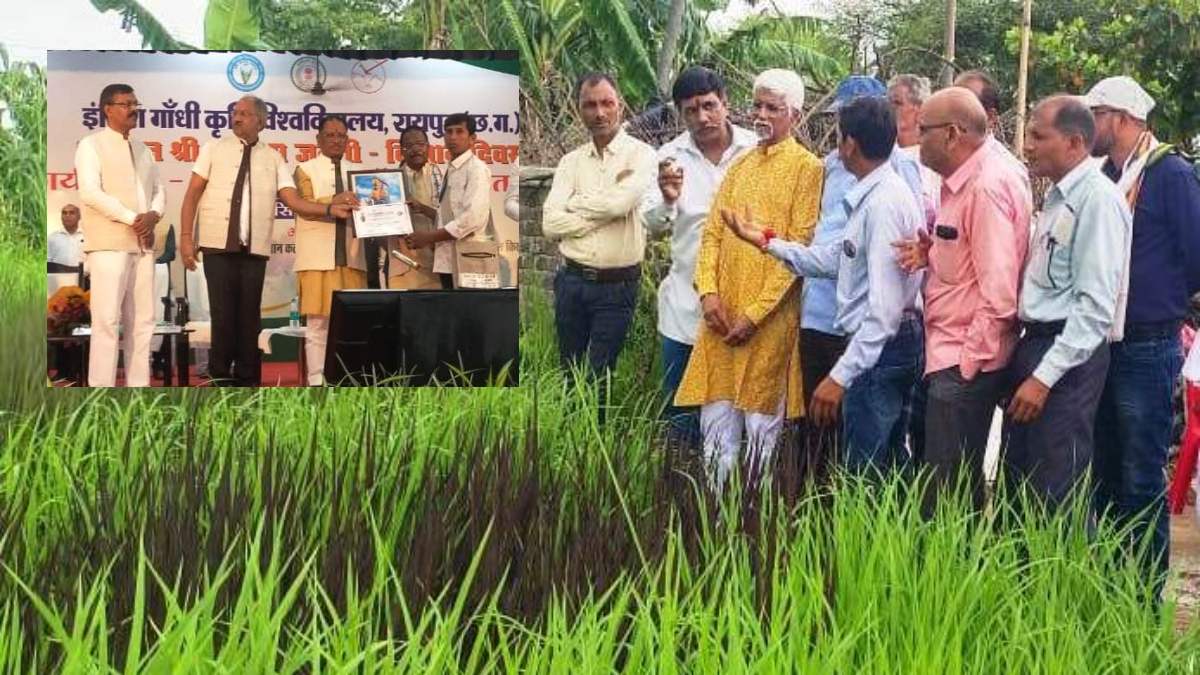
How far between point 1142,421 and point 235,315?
257 cm

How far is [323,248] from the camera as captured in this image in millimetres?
5395

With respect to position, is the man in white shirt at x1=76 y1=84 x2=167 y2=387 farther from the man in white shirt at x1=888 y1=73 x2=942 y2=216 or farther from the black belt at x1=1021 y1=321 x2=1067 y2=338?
the black belt at x1=1021 y1=321 x2=1067 y2=338

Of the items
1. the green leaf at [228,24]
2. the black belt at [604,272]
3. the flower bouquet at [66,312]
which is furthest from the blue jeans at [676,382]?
the green leaf at [228,24]

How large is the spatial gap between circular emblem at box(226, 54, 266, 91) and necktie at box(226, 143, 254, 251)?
0.61 feet

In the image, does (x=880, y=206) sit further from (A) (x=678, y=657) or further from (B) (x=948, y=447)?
(A) (x=678, y=657)

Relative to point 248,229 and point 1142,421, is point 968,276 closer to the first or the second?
point 1142,421

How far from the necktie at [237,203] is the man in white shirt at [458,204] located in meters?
0.50

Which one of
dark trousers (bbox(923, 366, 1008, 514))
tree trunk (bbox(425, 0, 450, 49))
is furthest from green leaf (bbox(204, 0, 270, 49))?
dark trousers (bbox(923, 366, 1008, 514))

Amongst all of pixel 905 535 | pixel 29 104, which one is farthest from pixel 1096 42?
pixel 905 535

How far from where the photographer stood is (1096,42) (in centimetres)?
1684

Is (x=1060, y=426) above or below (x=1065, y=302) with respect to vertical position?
below

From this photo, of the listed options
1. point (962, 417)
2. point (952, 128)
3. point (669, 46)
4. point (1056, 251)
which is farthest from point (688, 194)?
point (669, 46)

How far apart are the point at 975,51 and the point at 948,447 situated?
30.5 metres

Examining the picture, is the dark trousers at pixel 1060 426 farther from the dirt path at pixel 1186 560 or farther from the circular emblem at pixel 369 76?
the circular emblem at pixel 369 76
